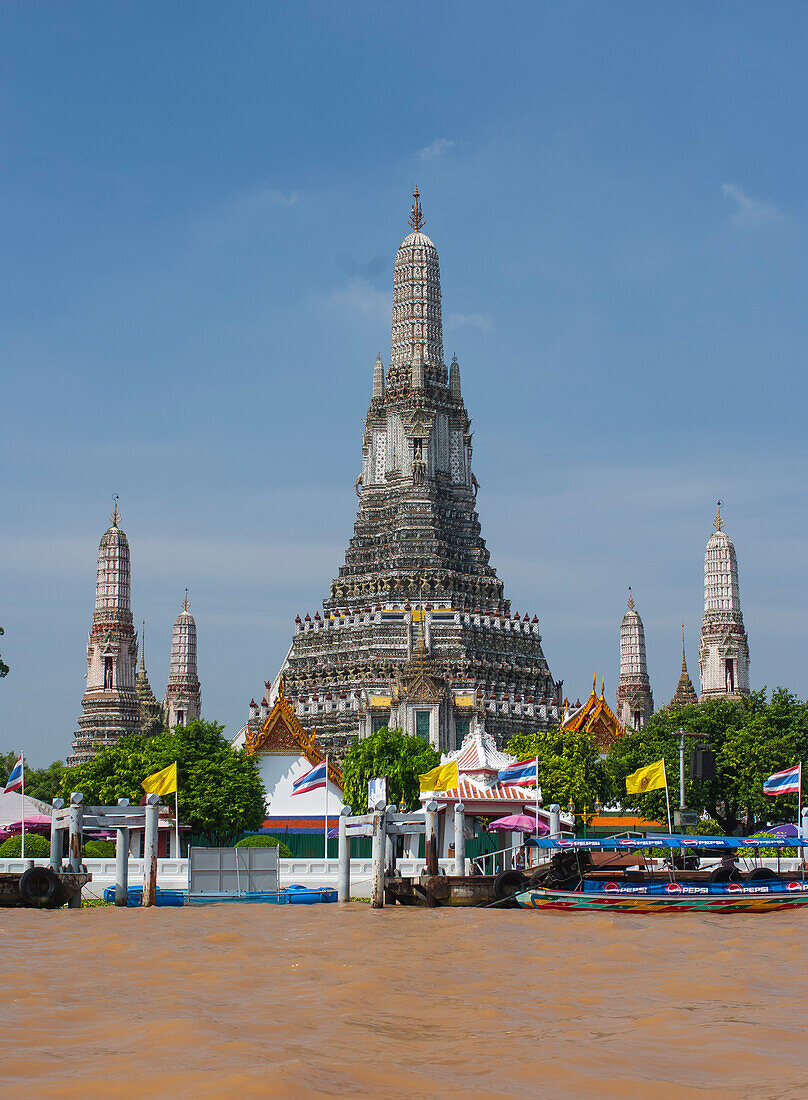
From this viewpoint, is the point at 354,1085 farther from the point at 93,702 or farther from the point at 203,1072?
the point at 93,702

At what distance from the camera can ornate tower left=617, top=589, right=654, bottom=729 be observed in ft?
331

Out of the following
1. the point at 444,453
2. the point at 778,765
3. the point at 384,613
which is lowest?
the point at 778,765

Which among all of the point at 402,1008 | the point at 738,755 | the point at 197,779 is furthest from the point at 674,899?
the point at 738,755

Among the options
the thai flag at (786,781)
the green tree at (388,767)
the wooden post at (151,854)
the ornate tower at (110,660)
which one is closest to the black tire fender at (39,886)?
the wooden post at (151,854)

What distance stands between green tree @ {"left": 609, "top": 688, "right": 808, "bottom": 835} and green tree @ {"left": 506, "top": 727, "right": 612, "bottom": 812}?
2108 millimetres

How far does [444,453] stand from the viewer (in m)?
93.9

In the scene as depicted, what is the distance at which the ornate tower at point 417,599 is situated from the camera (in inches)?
3105

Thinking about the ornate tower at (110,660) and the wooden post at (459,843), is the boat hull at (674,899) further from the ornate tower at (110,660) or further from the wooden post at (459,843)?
the ornate tower at (110,660)

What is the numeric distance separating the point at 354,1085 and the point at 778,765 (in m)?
49.2

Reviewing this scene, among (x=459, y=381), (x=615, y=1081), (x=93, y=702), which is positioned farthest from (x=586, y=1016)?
(x=459, y=381)

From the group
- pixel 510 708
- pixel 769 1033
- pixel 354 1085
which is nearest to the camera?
pixel 354 1085

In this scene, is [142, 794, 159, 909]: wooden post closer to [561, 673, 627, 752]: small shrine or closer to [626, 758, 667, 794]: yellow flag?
[626, 758, 667, 794]: yellow flag

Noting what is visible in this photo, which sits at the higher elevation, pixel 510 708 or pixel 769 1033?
pixel 510 708

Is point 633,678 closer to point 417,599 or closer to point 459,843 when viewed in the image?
point 417,599
